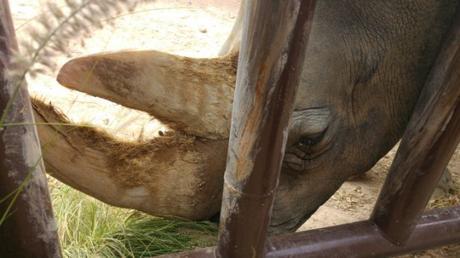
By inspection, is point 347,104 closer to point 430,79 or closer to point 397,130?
point 397,130

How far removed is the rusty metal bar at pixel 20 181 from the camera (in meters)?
1.07

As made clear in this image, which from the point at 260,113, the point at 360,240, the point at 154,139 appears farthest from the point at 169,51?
the point at 260,113

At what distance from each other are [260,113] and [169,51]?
363cm

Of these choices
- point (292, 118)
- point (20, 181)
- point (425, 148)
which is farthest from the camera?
point (292, 118)

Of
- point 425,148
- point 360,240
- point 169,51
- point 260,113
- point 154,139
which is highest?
point 260,113

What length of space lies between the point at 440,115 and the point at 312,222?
1509 millimetres

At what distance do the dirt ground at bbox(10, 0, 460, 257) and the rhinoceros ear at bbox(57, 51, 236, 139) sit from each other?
Answer: 0.62 ft

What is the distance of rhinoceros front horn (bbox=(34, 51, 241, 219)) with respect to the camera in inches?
67.7

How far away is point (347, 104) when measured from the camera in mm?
2244

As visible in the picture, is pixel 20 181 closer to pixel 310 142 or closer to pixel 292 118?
pixel 292 118

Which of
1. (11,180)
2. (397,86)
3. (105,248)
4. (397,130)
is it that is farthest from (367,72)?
(11,180)

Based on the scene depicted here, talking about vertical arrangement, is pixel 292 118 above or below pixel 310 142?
above

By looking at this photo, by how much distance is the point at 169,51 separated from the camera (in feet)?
16.0

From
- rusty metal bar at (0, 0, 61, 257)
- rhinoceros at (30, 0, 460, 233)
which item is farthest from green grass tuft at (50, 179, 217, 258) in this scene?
rusty metal bar at (0, 0, 61, 257)
